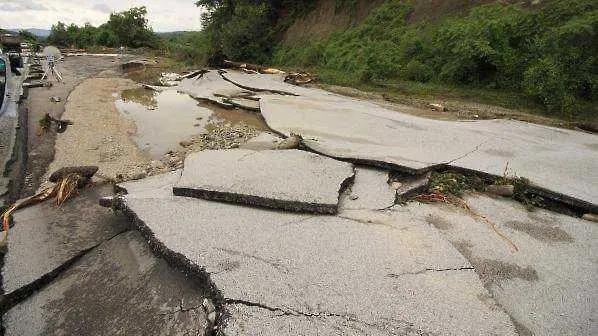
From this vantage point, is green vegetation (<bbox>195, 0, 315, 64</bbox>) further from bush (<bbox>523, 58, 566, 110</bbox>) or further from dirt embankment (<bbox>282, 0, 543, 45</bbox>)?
bush (<bbox>523, 58, 566, 110</bbox>)

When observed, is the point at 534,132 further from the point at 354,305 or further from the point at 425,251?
the point at 354,305

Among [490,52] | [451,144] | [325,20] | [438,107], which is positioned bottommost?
[451,144]

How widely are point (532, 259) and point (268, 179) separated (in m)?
2.30

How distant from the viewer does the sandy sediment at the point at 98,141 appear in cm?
564

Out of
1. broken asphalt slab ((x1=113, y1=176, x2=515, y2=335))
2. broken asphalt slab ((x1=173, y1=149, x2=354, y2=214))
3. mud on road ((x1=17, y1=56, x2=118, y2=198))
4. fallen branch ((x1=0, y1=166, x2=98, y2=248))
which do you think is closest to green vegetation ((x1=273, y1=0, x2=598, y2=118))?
broken asphalt slab ((x1=173, y1=149, x2=354, y2=214))

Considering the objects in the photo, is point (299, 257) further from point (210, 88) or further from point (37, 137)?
point (210, 88)

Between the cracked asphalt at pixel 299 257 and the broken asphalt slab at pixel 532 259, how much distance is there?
0.01 m

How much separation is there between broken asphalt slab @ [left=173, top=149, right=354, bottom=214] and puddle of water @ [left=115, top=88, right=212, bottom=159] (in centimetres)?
286

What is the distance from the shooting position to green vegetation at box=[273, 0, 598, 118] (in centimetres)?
750

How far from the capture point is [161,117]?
29.8 ft

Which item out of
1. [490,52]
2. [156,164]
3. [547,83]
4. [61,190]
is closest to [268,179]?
[61,190]

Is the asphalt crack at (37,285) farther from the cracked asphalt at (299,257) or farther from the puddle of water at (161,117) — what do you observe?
the puddle of water at (161,117)

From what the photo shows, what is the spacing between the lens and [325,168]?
391cm

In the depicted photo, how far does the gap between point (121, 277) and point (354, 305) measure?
1.77 m
